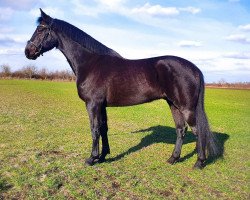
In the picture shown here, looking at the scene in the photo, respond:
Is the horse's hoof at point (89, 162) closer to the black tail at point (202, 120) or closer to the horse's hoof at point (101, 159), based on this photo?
the horse's hoof at point (101, 159)

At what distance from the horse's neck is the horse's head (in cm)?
20

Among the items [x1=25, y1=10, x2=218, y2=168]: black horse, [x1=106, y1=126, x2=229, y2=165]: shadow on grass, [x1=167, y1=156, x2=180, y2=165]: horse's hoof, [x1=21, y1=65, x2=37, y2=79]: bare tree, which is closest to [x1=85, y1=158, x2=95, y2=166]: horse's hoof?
[x1=25, y1=10, x2=218, y2=168]: black horse

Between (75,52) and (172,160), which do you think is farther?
(172,160)

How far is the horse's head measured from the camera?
6102mm

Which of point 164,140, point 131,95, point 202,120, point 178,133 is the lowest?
point 164,140

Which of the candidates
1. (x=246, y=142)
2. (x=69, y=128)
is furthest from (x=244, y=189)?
(x=69, y=128)

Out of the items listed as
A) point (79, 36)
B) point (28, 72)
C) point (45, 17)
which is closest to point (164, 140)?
point (79, 36)

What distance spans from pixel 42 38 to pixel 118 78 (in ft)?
5.91

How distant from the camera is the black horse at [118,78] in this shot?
5836 millimetres

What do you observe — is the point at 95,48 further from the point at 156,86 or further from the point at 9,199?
the point at 9,199

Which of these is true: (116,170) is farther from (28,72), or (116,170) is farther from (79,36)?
(28,72)

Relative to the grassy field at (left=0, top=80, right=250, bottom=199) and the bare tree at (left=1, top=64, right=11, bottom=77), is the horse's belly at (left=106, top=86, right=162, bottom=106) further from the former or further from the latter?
the bare tree at (left=1, top=64, right=11, bottom=77)

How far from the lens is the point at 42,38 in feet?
20.1

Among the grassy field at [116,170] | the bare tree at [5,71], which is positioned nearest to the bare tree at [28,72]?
the bare tree at [5,71]
